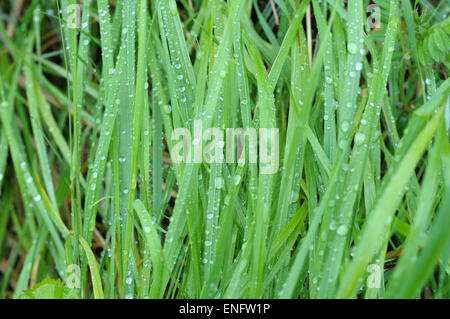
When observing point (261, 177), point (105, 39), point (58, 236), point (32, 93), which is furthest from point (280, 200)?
point (32, 93)

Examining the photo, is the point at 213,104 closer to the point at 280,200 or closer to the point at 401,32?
the point at 280,200

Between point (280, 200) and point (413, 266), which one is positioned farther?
point (280, 200)

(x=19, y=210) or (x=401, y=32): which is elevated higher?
(x=401, y=32)

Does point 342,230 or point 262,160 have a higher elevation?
point 262,160

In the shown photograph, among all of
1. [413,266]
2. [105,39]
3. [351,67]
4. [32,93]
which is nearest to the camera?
[413,266]

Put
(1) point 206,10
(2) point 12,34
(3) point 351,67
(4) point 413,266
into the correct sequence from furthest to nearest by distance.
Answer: (2) point 12,34 < (1) point 206,10 < (3) point 351,67 < (4) point 413,266

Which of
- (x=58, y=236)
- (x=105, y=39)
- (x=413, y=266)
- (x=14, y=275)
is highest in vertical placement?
(x=105, y=39)
